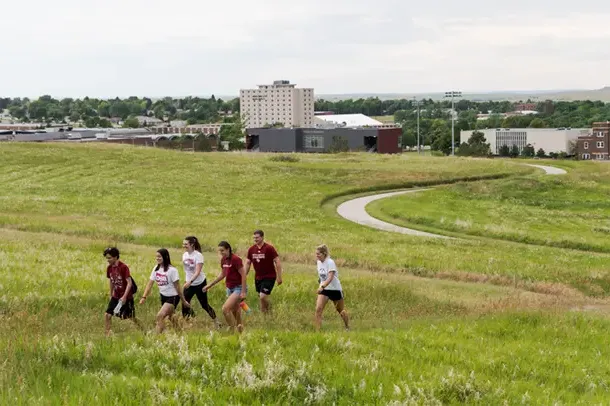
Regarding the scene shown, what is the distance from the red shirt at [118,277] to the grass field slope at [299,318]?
3.08ft

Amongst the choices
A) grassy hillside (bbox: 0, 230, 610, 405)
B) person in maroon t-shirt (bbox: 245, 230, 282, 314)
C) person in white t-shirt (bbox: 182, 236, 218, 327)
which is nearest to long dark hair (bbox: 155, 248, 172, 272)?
person in white t-shirt (bbox: 182, 236, 218, 327)

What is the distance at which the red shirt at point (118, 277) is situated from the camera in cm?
1727

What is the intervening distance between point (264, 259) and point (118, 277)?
4097 millimetres

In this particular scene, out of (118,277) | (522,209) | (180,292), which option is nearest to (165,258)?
(180,292)

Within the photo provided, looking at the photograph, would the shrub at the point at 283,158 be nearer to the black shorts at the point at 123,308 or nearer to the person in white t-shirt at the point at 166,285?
the black shorts at the point at 123,308

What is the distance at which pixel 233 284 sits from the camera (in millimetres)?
17719

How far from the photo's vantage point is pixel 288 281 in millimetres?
25703

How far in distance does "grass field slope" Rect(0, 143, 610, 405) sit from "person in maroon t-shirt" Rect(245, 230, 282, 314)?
2.67ft

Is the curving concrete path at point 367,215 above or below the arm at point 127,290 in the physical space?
below

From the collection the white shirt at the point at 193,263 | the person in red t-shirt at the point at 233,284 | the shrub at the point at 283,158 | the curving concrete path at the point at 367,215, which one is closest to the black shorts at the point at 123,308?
the white shirt at the point at 193,263

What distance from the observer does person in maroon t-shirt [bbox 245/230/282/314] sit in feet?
65.5

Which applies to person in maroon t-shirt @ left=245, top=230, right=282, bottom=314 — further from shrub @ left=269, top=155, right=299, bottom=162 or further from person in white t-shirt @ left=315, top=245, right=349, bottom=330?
shrub @ left=269, top=155, right=299, bottom=162

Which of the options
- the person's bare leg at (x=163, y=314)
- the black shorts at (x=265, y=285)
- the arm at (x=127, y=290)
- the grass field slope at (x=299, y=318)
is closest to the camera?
the grass field slope at (x=299, y=318)

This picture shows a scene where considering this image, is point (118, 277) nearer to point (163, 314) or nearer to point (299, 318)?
point (163, 314)
